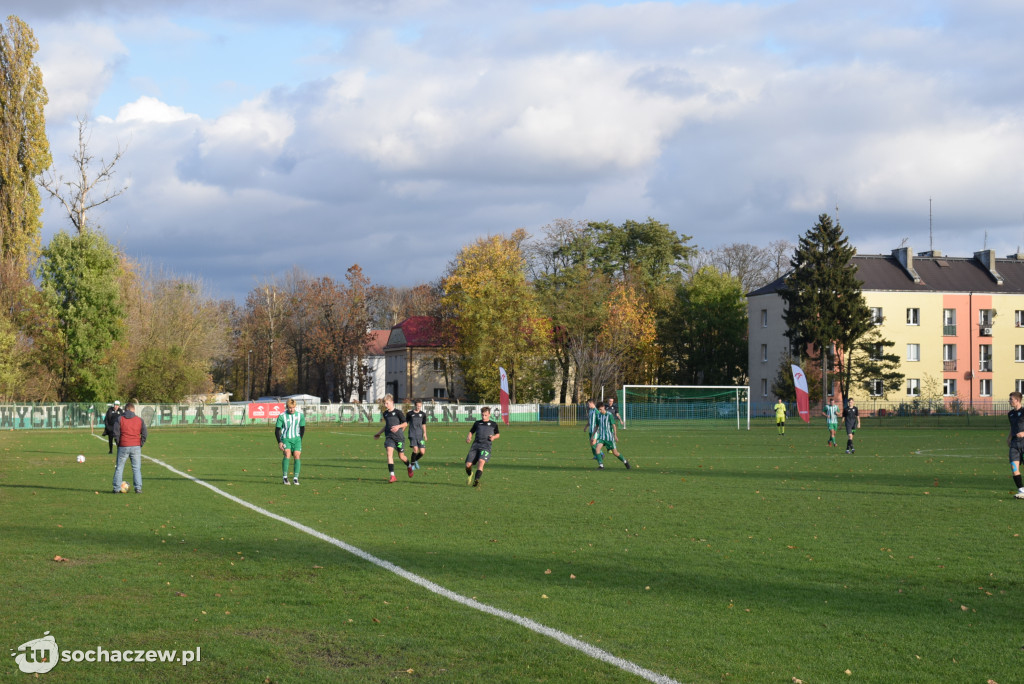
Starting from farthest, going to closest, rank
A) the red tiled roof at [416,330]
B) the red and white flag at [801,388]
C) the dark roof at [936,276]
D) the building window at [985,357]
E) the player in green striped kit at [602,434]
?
the red tiled roof at [416,330]
the building window at [985,357]
the dark roof at [936,276]
the red and white flag at [801,388]
the player in green striped kit at [602,434]

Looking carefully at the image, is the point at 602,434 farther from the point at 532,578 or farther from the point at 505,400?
the point at 505,400

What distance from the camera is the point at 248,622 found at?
8133mm

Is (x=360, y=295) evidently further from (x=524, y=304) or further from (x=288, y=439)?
(x=288, y=439)

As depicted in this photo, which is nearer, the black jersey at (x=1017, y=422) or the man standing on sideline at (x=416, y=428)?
the black jersey at (x=1017, y=422)

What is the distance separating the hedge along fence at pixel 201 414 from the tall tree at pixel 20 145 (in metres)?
11.9

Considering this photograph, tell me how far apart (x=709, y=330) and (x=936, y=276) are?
1905cm

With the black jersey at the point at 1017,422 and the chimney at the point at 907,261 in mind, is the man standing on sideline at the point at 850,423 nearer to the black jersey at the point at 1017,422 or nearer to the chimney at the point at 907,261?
the black jersey at the point at 1017,422

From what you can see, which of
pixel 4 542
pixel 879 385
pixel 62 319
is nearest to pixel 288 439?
pixel 4 542

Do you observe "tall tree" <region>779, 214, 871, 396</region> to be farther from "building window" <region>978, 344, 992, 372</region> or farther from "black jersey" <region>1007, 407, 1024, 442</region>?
"black jersey" <region>1007, 407, 1024, 442</region>

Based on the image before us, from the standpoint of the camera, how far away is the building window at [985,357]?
80.0 meters

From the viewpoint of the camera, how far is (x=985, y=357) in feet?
263

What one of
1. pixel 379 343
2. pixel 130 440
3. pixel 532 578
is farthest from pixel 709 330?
pixel 532 578

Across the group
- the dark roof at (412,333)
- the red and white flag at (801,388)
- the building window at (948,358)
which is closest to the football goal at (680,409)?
the red and white flag at (801,388)

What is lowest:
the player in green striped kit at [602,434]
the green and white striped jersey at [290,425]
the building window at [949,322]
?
the player in green striped kit at [602,434]
